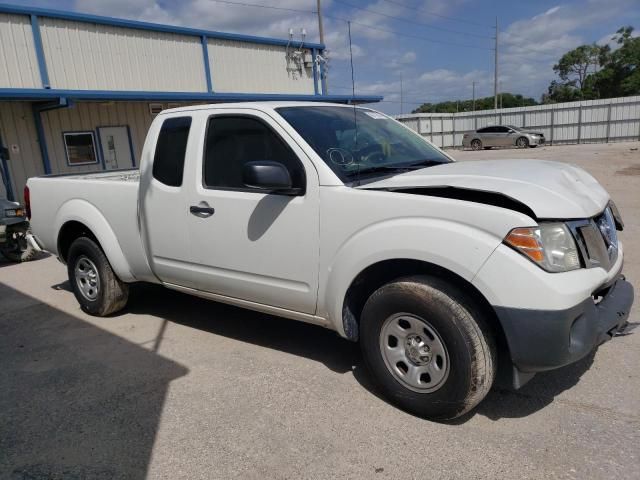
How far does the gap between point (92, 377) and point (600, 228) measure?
368cm

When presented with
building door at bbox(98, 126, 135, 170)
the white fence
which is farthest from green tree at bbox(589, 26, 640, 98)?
building door at bbox(98, 126, 135, 170)

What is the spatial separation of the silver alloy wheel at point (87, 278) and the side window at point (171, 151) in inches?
57.5

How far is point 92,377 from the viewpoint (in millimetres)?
4008

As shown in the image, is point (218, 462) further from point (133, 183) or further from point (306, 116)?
point (133, 183)

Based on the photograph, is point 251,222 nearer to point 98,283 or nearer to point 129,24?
point 98,283

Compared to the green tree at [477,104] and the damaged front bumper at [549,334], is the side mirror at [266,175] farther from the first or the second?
the green tree at [477,104]

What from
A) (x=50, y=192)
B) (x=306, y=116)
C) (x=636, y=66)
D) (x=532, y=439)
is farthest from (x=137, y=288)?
(x=636, y=66)

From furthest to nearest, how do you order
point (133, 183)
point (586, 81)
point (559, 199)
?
point (586, 81) < point (133, 183) < point (559, 199)

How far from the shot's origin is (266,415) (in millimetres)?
3311

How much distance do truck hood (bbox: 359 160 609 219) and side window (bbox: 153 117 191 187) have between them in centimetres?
174

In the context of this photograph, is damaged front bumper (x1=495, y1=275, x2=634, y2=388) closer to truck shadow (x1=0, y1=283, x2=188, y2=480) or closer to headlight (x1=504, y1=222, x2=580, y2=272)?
headlight (x1=504, y1=222, x2=580, y2=272)

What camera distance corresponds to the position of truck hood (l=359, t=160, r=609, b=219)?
9.14 feet

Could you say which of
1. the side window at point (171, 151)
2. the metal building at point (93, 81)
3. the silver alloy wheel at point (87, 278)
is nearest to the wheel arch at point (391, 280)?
the side window at point (171, 151)

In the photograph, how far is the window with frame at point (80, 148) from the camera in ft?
46.1
